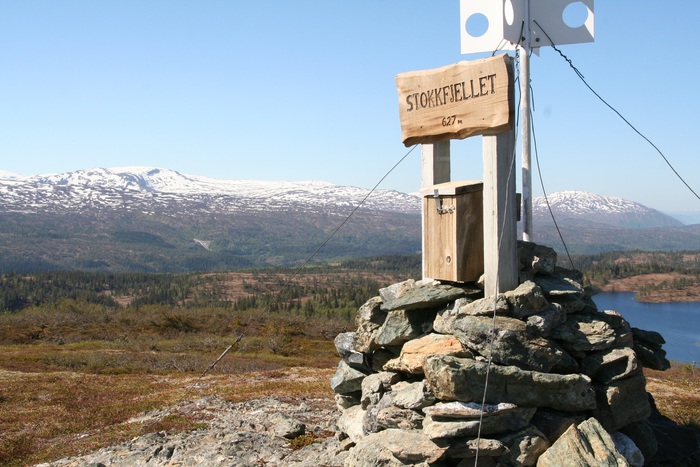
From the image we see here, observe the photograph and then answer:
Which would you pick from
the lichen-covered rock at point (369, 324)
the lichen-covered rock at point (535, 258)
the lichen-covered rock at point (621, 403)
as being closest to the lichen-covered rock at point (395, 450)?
the lichen-covered rock at point (369, 324)

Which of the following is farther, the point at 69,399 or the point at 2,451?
the point at 69,399

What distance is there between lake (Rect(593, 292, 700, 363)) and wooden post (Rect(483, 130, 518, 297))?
2706 inches

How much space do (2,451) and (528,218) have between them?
44.8 ft

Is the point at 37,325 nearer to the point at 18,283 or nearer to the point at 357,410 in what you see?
the point at 357,410

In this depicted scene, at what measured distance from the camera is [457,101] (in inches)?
348

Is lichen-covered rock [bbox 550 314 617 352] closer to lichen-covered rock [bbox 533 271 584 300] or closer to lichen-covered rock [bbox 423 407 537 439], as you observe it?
lichen-covered rock [bbox 533 271 584 300]

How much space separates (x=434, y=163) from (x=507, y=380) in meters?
3.73

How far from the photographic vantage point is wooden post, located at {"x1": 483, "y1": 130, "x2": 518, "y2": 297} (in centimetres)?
845

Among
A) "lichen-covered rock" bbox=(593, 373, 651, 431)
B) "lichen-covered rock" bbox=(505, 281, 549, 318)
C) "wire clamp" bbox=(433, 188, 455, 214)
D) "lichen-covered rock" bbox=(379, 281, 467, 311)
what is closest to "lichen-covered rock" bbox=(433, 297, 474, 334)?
"lichen-covered rock" bbox=(379, 281, 467, 311)

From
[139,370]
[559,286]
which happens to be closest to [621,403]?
[559,286]

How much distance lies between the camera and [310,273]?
198625 millimetres

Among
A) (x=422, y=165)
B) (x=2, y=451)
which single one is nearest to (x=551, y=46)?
(x=422, y=165)

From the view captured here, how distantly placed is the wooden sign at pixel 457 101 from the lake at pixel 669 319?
69.0 meters

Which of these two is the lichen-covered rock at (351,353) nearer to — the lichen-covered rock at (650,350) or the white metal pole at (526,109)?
the white metal pole at (526,109)
